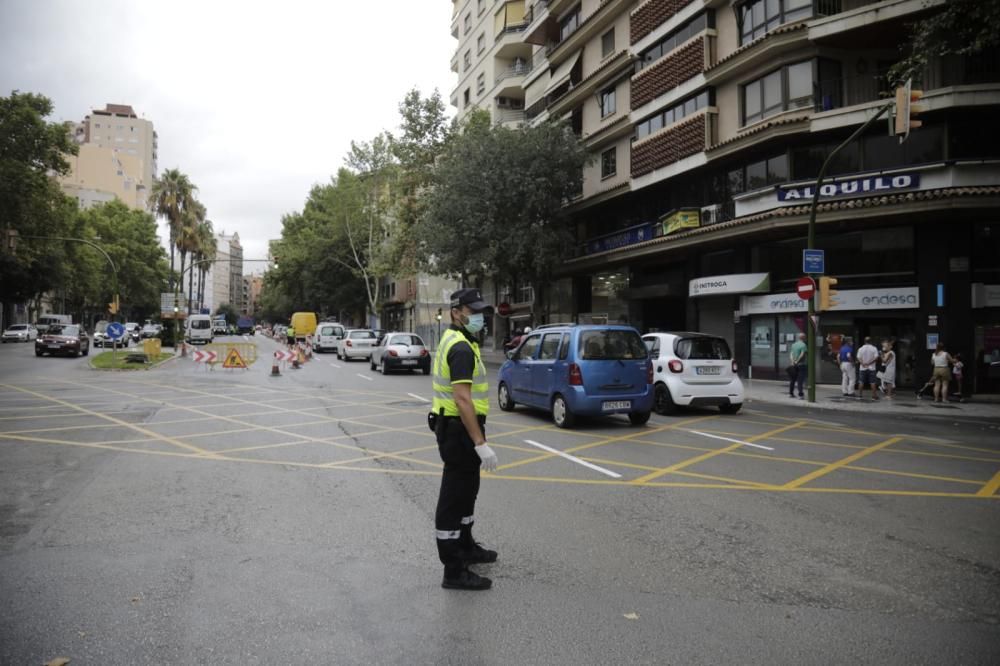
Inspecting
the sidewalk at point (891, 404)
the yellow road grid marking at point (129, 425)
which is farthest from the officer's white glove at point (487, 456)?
the sidewalk at point (891, 404)

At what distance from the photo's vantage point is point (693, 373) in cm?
1251

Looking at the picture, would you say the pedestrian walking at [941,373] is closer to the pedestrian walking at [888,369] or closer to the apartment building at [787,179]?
the pedestrian walking at [888,369]

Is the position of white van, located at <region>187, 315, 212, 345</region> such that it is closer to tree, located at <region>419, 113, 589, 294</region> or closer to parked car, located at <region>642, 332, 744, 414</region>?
tree, located at <region>419, 113, 589, 294</region>

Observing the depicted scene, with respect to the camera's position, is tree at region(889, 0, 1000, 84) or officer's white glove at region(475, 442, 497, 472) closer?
officer's white glove at region(475, 442, 497, 472)

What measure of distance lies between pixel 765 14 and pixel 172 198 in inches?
1558

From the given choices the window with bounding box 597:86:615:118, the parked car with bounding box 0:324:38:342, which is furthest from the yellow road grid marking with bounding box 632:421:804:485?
the parked car with bounding box 0:324:38:342

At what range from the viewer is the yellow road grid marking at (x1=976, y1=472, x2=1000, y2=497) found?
21.0 ft

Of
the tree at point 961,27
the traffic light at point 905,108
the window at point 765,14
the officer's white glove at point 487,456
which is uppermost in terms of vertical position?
the window at point 765,14

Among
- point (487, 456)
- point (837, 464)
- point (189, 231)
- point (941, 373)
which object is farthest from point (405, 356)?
point (189, 231)

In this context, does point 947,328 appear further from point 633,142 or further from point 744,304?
point 633,142

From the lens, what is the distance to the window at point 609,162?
29.4 meters

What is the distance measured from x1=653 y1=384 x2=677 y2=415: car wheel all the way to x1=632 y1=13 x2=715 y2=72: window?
54.1 feet

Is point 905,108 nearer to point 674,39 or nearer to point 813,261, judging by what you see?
point 813,261

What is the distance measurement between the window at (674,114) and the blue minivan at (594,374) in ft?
52.0
